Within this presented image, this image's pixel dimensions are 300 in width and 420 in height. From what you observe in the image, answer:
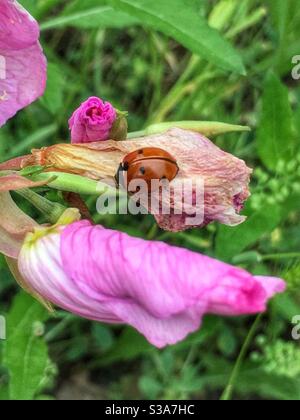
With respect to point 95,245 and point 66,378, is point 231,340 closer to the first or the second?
point 66,378

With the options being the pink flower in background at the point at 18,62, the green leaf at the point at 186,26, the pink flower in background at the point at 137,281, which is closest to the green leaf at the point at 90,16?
Answer: the green leaf at the point at 186,26

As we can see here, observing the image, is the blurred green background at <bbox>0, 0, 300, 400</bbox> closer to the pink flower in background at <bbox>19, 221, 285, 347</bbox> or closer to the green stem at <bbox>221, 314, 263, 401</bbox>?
the green stem at <bbox>221, 314, 263, 401</bbox>

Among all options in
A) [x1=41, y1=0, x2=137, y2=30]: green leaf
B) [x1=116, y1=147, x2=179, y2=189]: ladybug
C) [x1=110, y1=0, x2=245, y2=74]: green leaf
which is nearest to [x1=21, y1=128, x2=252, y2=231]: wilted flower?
[x1=116, y1=147, x2=179, y2=189]: ladybug

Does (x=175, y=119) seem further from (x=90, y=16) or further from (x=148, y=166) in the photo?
(x=148, y=166)

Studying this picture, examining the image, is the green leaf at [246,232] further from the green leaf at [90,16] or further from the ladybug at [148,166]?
the green leaf at [90,16]

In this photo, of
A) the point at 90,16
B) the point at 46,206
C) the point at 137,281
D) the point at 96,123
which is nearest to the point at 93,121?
the point at 96,123
